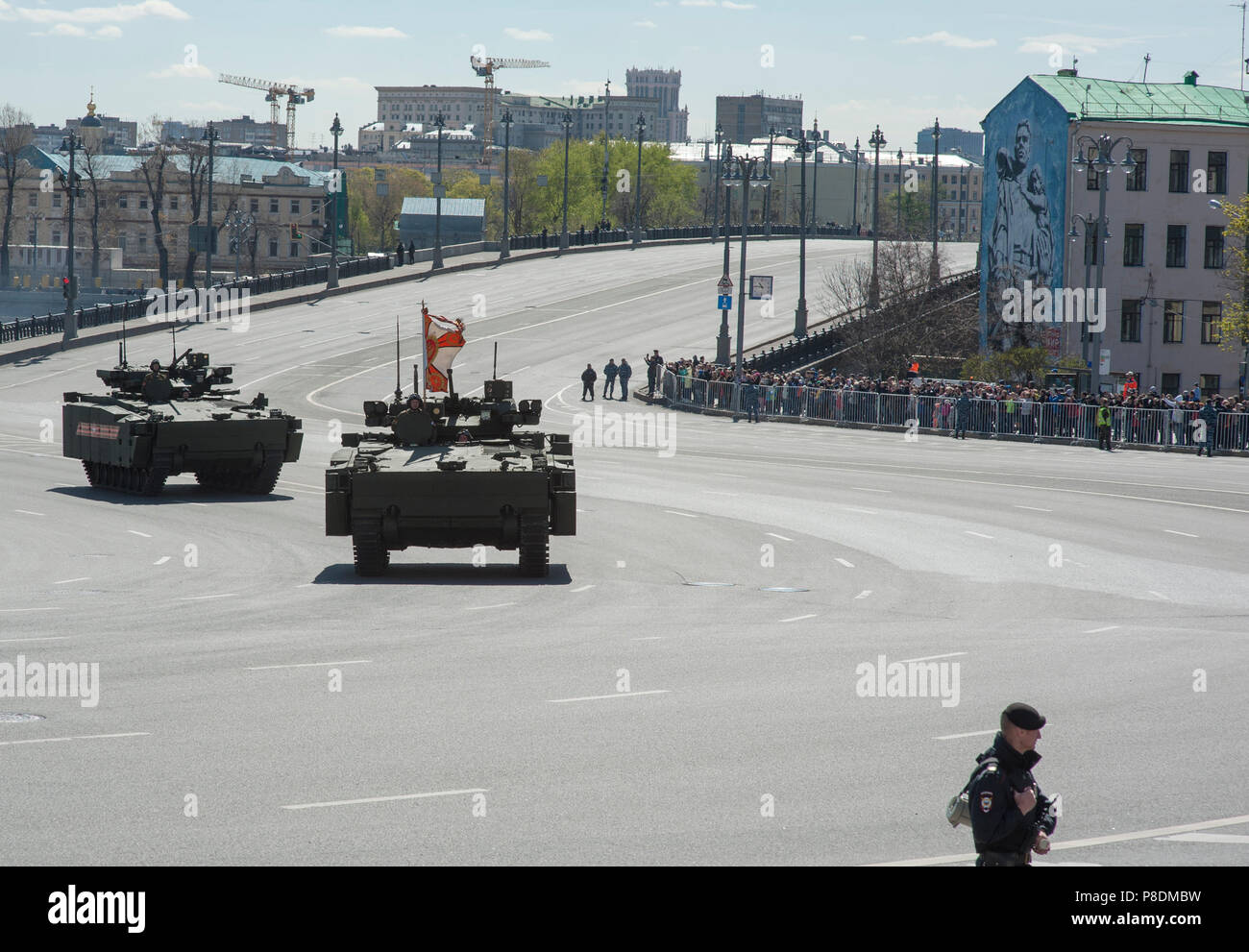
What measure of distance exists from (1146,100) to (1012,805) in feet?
212

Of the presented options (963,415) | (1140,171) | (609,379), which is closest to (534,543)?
(963,415)

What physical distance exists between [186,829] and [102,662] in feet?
17.8

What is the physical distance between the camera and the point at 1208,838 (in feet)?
29.2

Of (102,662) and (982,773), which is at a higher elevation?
(982,773)

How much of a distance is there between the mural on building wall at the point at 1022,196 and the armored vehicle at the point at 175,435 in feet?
135

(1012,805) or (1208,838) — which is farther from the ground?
(1012,805)

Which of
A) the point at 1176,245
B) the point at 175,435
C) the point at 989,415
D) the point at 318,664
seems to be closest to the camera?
the point at 318,664

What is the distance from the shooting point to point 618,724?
1170 cm

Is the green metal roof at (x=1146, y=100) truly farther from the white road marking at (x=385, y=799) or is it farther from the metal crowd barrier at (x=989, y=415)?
the white road marking at (x=385, y=799)

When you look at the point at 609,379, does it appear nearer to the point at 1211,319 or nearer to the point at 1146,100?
the point at 1211,319
